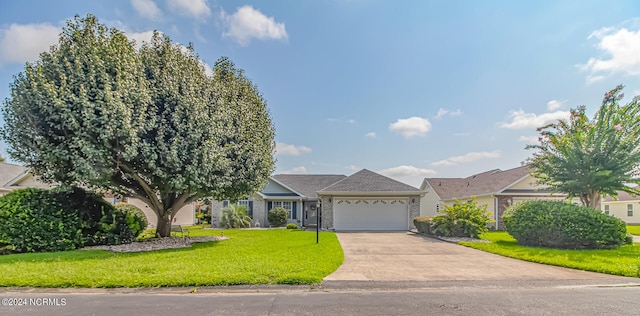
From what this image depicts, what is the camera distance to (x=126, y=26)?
11867mm

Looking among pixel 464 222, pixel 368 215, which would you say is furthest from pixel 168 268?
pixel 368 215

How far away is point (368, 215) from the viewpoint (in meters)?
21.8

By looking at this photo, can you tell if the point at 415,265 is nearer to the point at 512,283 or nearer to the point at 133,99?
the point at 512,283

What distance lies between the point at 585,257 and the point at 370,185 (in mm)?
12803

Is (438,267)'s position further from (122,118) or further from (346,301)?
(122,118)

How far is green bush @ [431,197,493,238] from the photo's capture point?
15508 millimetres

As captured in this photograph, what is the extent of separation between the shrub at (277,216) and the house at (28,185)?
775 centimetres

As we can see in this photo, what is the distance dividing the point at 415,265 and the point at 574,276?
3.56 metres

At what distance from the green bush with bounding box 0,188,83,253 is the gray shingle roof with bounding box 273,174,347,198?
15.8 metres

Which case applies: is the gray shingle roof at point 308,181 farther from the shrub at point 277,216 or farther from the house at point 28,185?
the house at point 28,185

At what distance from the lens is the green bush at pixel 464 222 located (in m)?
15.5

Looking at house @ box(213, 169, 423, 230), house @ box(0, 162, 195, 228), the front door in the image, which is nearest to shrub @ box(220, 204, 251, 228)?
house @ box(213, 169, 423, 230)

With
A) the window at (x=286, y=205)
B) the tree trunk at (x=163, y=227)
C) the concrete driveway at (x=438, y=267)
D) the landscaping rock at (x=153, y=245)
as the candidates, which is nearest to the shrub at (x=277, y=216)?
the window at (x=286, y=205)

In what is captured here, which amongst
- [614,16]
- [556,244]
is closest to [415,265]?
[556,244]
